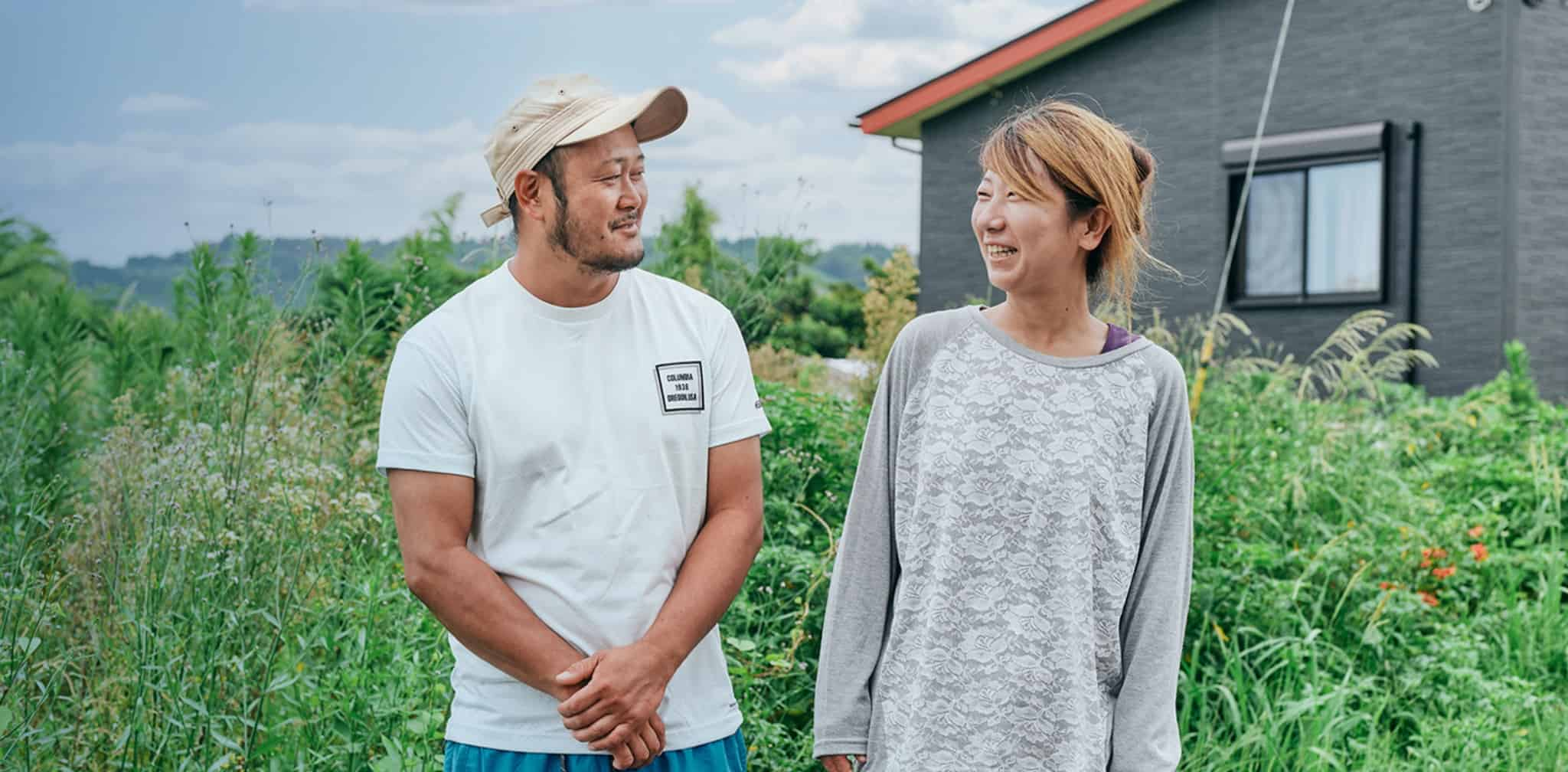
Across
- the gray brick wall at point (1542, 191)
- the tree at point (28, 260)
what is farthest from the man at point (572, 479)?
the tree at point (28, 260)

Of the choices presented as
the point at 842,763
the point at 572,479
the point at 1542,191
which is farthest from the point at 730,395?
the point at 1542,191

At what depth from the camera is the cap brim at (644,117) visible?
2104 millimetres

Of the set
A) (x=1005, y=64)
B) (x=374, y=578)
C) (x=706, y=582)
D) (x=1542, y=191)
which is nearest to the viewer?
(x=706, y=582)

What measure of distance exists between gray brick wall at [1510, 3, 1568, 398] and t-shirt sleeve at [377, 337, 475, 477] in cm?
1047

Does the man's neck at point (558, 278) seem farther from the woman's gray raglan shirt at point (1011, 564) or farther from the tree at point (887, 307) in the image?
the tree at point (887, 307)

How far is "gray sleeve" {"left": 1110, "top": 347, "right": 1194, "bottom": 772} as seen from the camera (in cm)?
204

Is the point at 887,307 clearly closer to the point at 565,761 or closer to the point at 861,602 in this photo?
the point at 861,602

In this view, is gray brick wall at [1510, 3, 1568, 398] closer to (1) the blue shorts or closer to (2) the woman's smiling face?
(2) the woman's smiling face

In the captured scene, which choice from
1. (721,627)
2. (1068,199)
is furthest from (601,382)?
(721,627)

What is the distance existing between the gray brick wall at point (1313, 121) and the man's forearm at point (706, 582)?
24.9 ft

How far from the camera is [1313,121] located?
40.0 ft

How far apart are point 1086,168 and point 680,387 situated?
0.70m

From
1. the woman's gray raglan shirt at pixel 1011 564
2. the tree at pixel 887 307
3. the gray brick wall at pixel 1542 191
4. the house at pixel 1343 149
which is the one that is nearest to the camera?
the woman's gray raglan shirt at pixel 1011 564

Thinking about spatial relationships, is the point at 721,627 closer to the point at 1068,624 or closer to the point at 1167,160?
the point at 1068,624
